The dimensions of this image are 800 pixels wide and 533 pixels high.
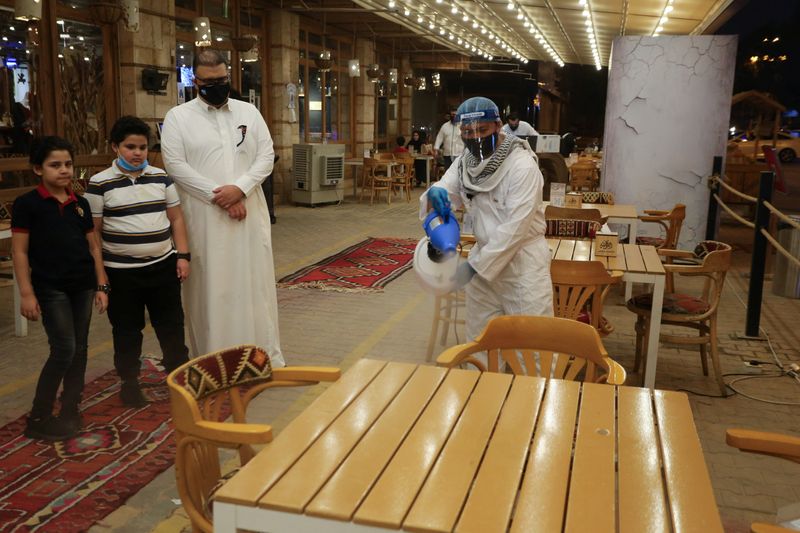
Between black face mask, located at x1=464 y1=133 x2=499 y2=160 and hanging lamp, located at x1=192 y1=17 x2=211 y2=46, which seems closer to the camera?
black face mask, located at x1=464 y1=133 x2=499 y2=160

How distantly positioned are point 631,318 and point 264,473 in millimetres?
4926

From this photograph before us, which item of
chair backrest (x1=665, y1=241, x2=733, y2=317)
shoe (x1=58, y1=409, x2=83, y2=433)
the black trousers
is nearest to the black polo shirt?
the black trousers

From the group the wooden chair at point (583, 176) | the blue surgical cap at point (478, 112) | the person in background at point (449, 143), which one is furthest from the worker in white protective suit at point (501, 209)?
the person in background at point (449, 143)

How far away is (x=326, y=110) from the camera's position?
15.8 metres

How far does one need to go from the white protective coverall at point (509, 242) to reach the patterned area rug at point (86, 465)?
1.63m

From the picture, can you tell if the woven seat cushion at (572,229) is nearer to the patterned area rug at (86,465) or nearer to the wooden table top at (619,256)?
the wooden table top at (619,256)

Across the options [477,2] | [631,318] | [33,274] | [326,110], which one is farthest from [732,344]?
[326,110]

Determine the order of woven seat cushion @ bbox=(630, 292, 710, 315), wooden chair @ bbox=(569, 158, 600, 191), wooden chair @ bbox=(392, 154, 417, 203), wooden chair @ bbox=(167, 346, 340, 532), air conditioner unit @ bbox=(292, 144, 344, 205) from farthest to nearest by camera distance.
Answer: wooden chair @ bbox=(392, 154, 417, 203) → air conditioner unit @ bbox=(292, 144, 344, 205) → wooden chair @ bbox=(569, 158, 600, 191) → woven seat cushion @ bbox=(630, 292, 710, 315) → wooden chair @ bbox=(167, 346, 340, 532)

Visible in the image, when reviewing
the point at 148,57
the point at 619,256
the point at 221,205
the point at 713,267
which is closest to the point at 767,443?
the point at 713,267

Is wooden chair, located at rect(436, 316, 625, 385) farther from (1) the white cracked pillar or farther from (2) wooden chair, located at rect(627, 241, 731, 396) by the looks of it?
(1) the white cracked pillar

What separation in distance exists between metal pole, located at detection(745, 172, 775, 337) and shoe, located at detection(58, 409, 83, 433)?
4.56 m

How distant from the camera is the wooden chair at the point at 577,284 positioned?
3779 mm

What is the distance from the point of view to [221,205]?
13.1ft

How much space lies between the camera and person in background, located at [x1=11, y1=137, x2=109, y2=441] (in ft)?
11.1
